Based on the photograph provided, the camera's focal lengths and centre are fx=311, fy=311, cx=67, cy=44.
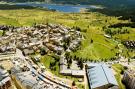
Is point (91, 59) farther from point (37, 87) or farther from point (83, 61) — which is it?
point (37, 87)

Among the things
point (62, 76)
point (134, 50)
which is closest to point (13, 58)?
point (62, 76)

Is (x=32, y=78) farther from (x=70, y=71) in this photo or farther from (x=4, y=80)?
(x=70, y=71)

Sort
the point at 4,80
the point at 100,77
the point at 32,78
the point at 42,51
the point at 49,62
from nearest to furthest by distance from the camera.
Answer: the point at 4,80, the point at 32,78, the point at 100,77, the point at 49,62, the point at 42,51

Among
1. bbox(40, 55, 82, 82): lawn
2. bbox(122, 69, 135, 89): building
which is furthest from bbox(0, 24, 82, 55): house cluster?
bbox(122, 69, 135, 89): building

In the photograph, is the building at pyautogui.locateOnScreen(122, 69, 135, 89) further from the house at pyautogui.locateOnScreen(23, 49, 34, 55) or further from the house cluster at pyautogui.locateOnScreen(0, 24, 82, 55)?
the house at pyautogui.locateOnScreen(23, 49, 34, 55)

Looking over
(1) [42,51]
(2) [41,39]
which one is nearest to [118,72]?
(1) [42,51]

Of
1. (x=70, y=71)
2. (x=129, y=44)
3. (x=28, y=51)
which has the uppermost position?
(x=28, y=51)
